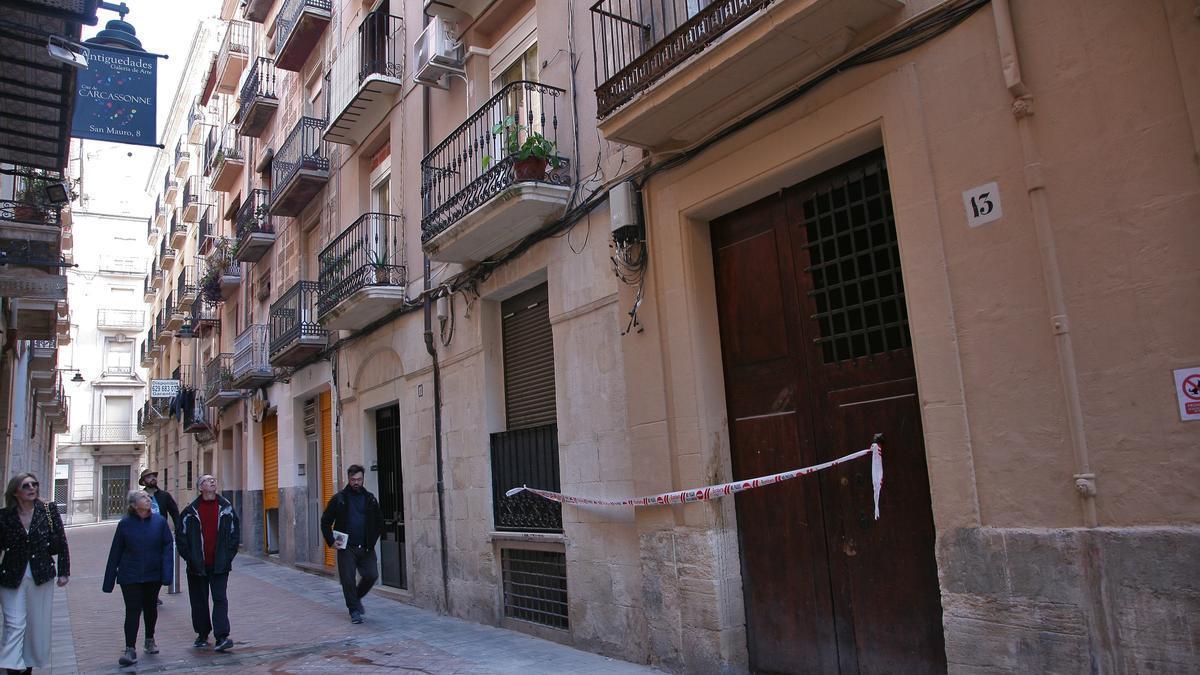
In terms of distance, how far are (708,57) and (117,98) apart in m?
5.68

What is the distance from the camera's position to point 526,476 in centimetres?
891

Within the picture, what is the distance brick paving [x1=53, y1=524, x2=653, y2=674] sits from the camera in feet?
24.2

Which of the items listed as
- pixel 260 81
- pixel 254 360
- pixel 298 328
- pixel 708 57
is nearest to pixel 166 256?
pixel 260 81

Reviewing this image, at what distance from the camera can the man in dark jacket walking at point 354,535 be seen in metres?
9.69

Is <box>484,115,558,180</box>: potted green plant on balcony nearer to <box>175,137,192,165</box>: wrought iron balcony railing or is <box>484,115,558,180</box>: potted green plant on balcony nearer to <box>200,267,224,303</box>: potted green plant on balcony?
<box>200,267,224,303</box>: potted green plant on balcony

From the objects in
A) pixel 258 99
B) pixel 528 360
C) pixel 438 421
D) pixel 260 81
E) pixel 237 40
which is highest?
pixel 237 40

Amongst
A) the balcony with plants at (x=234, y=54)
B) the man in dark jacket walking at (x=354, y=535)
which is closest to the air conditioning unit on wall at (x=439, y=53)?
the man in dark jacket walking at (x=354, y=535)

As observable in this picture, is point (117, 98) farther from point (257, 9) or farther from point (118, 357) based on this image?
point (118, 357)

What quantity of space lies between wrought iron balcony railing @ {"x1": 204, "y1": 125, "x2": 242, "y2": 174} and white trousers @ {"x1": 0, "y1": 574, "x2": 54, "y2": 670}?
17929mm

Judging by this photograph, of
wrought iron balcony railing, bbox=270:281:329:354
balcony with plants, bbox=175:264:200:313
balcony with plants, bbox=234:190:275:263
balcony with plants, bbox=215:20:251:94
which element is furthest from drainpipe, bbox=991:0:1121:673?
balcony with plants, bbox=175:264:200:313

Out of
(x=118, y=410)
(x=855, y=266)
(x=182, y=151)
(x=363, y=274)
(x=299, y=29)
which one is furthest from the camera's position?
(x=118, y=410)

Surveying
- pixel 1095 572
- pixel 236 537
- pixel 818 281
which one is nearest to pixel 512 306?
pixel 236 537

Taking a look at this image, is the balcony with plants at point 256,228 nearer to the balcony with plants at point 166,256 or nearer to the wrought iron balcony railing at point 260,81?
the wrought iron balcony railing at point 260,81

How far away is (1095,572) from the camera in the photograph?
402cm
